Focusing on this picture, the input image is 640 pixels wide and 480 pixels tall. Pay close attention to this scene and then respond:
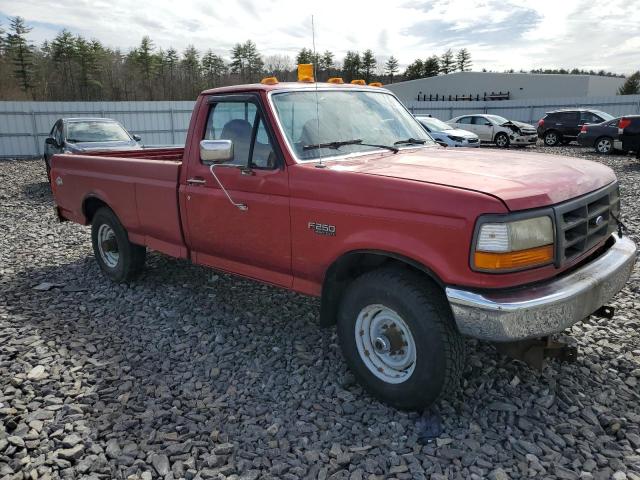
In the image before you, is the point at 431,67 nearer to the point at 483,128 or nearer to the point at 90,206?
the point at 483,128

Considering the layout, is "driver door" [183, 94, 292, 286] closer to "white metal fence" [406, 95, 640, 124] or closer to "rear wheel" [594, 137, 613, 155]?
"rear wheel" [594, 137, 613, 155]

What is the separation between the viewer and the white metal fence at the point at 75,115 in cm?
2003

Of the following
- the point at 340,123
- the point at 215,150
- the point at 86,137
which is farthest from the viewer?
the point at 86,137

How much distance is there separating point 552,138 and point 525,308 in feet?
71.1

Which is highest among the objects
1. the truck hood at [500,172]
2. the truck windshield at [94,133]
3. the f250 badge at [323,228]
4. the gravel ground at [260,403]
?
the truck windshield at [94,133]

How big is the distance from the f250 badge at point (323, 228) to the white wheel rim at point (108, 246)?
3268 mm

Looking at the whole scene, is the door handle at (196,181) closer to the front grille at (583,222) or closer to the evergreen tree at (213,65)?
the front grille at (583,222)

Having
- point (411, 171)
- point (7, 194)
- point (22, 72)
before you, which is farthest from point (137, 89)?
point (411, 171)

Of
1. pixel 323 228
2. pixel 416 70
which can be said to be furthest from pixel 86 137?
pixel 416 70

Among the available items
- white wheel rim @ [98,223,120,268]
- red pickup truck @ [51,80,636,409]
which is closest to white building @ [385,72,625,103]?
white wheel rim @ [98,223,120,268]

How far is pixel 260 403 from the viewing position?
3369 mm

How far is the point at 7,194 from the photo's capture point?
1194cm

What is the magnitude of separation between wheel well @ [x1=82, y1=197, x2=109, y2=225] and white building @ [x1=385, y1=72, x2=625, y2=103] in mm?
41160

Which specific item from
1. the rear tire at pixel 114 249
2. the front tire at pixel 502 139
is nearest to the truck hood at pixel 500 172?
the rear tire at pixel 114 249
